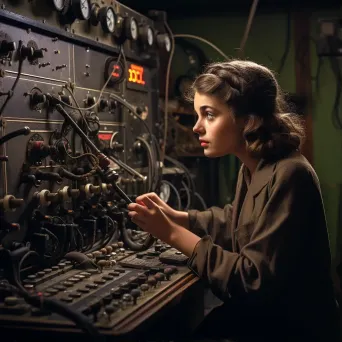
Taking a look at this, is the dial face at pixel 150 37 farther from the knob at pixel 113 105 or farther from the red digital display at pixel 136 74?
the knob at pixel 113 105

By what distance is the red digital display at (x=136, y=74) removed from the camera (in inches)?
112

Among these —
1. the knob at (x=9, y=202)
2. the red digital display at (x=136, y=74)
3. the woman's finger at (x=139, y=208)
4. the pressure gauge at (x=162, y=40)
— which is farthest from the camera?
the pressure gauge at (x=162, y=40)

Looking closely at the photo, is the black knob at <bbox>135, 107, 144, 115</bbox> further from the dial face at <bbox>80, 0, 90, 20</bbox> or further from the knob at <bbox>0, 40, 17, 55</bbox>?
the knob at <bbox>0, 40, 17, 55</bbox>

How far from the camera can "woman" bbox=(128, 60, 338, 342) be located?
A: 5.71 feet

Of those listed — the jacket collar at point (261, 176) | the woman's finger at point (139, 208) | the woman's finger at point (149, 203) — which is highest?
the jacket collar at point (261, 176)

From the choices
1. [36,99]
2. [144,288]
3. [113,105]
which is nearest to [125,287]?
[144,288]

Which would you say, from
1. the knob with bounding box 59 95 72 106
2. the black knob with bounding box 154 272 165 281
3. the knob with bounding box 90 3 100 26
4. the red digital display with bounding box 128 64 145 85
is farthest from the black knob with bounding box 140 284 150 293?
the red digital display with bounding box 128 64 145 85

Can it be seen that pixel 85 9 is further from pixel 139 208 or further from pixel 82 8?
pixel 139 208

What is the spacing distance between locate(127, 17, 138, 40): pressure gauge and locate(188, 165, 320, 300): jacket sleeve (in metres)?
1.22

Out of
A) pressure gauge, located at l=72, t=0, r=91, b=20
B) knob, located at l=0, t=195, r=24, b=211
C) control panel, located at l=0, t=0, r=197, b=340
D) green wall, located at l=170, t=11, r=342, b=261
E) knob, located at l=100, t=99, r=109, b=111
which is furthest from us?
green wall, located at l=170, t=11, r=342, b=261

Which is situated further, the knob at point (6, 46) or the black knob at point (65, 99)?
the black knob at point (65, 99)

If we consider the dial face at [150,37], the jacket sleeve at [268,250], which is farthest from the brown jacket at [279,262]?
the dial face at [150,37]

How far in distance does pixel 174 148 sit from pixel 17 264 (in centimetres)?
193

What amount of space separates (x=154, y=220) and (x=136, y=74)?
119cm
